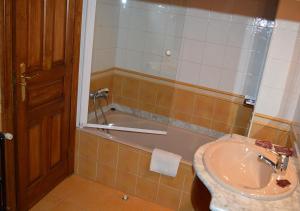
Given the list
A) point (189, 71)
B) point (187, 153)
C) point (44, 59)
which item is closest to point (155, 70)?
point (189, 71)

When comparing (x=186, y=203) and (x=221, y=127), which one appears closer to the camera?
(x=186, y=203)

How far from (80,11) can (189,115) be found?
55.1 inches

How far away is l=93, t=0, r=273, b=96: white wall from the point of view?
2.65 meters

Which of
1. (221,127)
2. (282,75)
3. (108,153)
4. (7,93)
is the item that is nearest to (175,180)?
(108,153)

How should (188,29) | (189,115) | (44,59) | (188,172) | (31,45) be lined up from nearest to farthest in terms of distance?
(31,45) → (44,59) → (188,172) → (188,29) → (189,115)

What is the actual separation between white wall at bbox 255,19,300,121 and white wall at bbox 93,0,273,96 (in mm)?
559

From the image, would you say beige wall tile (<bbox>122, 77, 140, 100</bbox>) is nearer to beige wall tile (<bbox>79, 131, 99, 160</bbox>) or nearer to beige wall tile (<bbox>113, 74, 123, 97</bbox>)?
beige wall tile (<bbox>113, 74, 123, 97</bbox>)

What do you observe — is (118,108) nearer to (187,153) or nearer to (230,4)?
(187,153)

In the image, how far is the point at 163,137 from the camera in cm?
291

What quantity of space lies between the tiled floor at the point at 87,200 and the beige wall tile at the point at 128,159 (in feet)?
0.78

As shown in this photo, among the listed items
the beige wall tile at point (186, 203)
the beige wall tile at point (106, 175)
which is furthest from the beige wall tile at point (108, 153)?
the beige wall tile at point (186, 203)

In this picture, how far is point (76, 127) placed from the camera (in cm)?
258

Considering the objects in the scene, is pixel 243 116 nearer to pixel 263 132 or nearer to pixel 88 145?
pixel 263 132

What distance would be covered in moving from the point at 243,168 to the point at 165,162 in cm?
80
